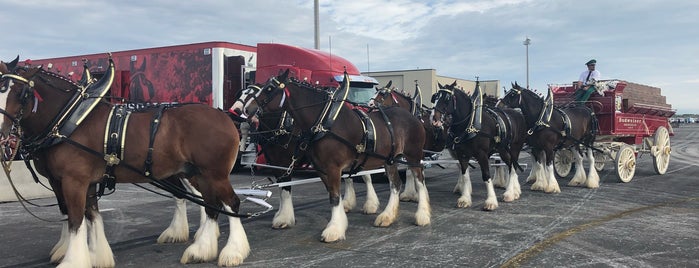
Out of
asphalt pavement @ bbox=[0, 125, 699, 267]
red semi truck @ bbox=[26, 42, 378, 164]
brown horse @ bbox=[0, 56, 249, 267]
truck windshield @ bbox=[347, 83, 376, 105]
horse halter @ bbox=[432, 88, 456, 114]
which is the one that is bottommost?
asphalt pavement @ bbox=[0, 125, 699, 267]

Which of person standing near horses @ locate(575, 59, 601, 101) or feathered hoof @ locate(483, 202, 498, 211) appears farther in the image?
person standing near horses @ locate(575, 59, 601, 101)

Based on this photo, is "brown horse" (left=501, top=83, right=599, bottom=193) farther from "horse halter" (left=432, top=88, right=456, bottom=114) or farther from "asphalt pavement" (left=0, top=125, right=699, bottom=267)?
"horse halter" (left=432, top=88, right=456, bottom=114)

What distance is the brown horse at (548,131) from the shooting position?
10.2 meters

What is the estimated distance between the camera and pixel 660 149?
13125mm

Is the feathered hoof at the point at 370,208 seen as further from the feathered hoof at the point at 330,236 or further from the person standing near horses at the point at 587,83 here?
the person standing near horses at the point at 587,83

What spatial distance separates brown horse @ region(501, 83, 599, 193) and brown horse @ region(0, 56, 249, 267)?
7145 millimetres

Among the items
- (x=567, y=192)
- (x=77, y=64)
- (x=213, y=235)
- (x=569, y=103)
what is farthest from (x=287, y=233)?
(x=77, y=64)

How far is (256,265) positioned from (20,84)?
282cm

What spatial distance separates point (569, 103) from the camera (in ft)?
38.7

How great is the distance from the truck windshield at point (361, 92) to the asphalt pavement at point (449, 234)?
220 centimetres

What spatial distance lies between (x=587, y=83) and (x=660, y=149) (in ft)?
10.0

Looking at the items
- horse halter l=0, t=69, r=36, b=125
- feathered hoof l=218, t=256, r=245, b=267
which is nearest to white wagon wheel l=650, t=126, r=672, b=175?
feathered hoof l=218, t=256, r=245, b=267

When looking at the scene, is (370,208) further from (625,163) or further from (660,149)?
(660,149)

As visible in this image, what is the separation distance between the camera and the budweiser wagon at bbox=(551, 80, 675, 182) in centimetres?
1170
